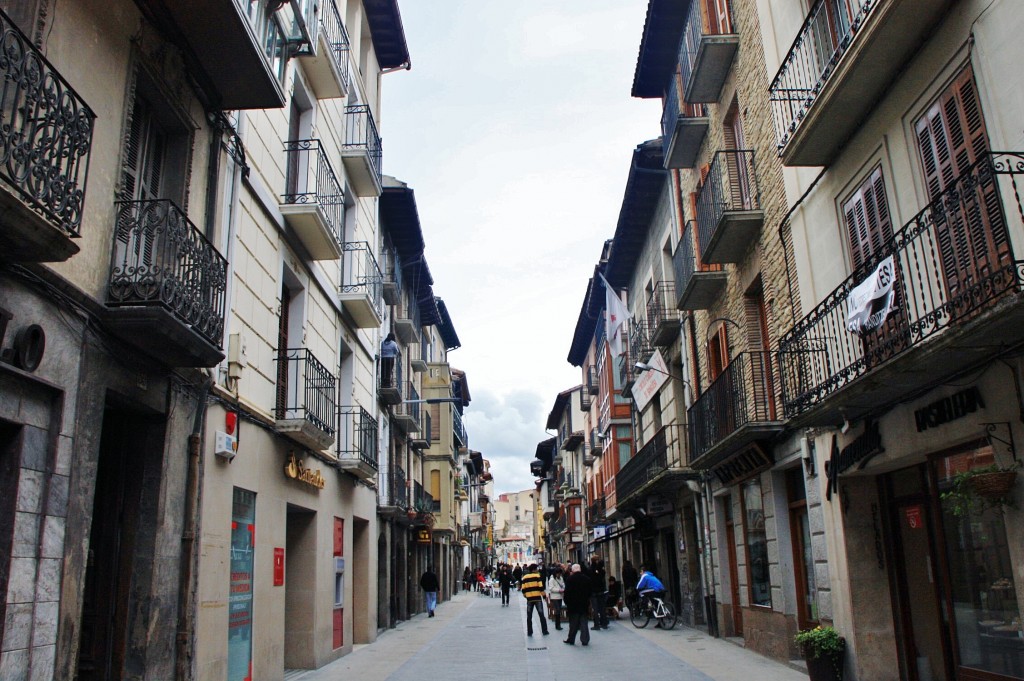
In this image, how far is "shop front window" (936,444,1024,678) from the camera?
7480mm

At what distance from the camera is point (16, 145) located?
16.8 feet

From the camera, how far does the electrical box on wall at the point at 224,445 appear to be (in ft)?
30.7

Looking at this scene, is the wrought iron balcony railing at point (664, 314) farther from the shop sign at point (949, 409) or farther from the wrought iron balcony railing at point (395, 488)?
the shop sign at point (949, 409)

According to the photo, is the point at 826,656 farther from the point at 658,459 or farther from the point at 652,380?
the point at 658,459

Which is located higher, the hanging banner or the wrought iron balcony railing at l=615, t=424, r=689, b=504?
the hanging banner

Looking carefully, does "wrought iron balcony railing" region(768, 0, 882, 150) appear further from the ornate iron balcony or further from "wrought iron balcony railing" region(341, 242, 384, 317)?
"wrought iron balcony railing" region(341, 242, 384, 317)

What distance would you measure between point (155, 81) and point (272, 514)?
6.03m

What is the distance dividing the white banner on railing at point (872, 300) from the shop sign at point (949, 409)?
94cm

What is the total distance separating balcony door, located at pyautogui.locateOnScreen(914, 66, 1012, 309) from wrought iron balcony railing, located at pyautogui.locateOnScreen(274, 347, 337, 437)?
819 centimetres

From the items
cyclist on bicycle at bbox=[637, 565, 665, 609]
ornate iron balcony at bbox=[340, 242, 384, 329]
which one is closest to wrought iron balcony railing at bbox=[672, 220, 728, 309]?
ornate iron balcony at bbox=[340, 242, 384, 329]

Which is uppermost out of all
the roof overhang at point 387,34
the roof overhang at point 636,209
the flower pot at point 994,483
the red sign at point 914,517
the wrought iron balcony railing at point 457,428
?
the roof overhang at point 387,34

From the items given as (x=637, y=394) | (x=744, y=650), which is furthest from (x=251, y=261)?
(x=637, y=394)

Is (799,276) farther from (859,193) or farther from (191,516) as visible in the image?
(191,516)

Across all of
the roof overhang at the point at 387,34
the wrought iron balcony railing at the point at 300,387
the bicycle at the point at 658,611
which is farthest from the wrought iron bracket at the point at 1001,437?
the roof overhang at the point at 387,34
